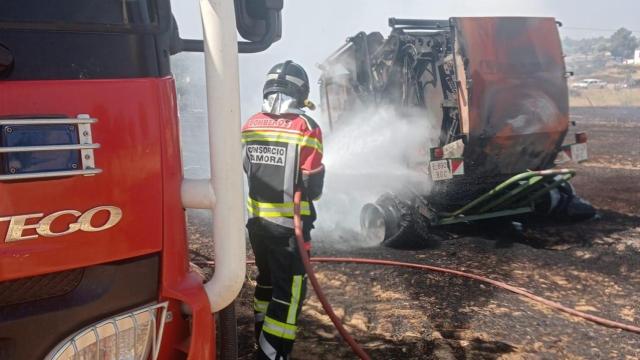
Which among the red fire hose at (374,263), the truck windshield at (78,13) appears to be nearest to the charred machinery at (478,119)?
the red fire hose at (374,263)

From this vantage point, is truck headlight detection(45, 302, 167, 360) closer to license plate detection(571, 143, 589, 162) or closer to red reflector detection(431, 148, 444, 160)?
red reflector detection(431, 148, 444, 160)

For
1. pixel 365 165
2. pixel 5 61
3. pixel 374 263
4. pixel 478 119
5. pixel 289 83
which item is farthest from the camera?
pixel 365 165

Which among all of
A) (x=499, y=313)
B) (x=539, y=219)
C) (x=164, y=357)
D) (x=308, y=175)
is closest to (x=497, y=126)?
(x=539, y=219)

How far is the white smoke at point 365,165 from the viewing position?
22.7 feet

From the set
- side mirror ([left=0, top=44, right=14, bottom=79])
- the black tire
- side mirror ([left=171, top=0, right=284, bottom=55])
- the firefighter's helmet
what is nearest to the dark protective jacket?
Result: the firefighter's helmet

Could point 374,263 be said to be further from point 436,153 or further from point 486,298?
point 436,153

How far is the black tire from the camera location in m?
6.27

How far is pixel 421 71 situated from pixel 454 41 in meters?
0.77

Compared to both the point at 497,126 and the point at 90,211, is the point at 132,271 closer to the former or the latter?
the point at 90,211

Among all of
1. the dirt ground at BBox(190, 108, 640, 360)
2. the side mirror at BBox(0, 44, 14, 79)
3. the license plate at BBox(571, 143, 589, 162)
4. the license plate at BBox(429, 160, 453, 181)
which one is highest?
the side mirror at BBox(0, 44, 14, 79)

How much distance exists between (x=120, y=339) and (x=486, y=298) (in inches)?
153

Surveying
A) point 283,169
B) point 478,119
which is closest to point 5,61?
point 283,169

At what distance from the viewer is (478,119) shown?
6.11m

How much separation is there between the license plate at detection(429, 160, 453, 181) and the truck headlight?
16.1 ft
